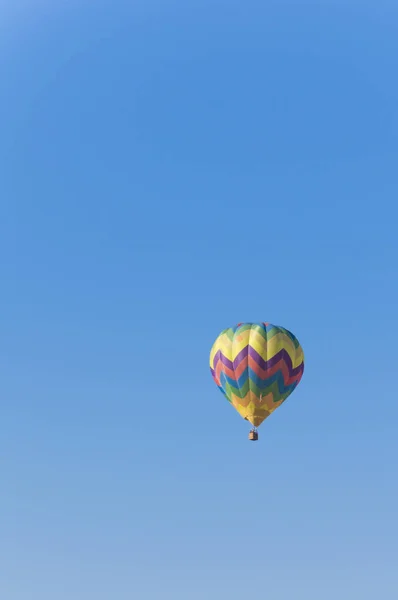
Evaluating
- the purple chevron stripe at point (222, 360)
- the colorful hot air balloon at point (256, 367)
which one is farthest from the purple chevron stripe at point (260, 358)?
the purple chevron stripe at point (222, 360)

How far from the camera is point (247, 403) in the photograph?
10212 cm

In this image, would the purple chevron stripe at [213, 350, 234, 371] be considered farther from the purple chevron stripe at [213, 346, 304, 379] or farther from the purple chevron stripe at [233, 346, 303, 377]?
the purple chevron stripe at [233, 346, 303, 377]

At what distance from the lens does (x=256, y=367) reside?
330ft

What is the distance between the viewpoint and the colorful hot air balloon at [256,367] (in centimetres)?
10106

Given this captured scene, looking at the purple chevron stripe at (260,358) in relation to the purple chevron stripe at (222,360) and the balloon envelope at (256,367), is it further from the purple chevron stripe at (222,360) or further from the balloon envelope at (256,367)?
the purple chevron stripe at (222,360)

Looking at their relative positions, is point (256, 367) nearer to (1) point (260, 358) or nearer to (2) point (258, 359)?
(2) point (258, 359)

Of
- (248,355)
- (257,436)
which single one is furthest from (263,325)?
(257,436)

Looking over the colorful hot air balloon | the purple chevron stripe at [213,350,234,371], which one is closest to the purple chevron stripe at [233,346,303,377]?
the colorful hot air balloon

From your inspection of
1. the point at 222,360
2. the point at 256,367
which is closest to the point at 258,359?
the point at 256,367

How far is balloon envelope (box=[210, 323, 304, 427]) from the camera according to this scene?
101 metres

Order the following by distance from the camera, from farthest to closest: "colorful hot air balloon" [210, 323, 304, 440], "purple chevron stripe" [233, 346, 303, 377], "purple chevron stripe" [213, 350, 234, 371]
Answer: "purple chevron stripe" [213, 350, 234, 371], "colorful hot air balloon" [210, 323, 304, 440], "purple chevron stripe" [233, 346, 303, 377]

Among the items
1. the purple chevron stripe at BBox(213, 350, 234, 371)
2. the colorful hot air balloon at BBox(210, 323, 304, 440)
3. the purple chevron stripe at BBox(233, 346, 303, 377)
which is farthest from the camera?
the purple chevron stripe at BBox(213, 350, 234, 371)

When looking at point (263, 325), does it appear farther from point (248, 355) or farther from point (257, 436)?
point (257, 436)

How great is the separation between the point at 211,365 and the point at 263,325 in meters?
6.67
